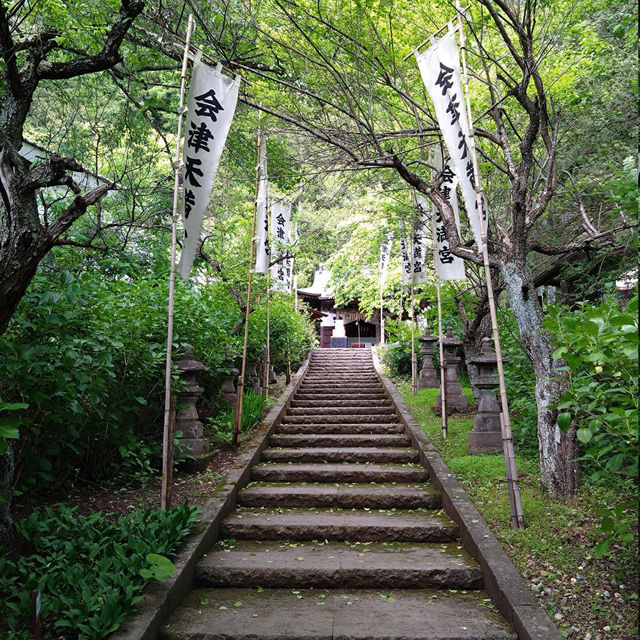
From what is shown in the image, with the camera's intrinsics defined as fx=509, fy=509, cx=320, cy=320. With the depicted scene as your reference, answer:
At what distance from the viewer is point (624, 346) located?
2410 mm

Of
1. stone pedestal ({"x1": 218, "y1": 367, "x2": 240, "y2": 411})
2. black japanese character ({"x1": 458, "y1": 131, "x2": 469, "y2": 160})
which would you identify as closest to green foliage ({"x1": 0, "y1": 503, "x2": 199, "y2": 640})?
stone pedestal ({"x1": 218, "y1": 367, "x2": 240, "y2": 411})

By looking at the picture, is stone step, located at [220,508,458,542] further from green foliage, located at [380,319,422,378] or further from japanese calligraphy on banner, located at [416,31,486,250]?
green foliage, located at [380,319,422,378]

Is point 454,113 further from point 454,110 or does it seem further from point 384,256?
point 384,256

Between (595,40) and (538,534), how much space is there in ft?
22.9

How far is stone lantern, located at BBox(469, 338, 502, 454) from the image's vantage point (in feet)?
23.0

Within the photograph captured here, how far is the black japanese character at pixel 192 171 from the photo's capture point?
17.0 ft

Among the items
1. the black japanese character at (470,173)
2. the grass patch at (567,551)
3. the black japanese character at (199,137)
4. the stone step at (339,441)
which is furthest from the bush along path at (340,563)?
the black japanese character at (199,137)

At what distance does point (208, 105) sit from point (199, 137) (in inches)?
14.0

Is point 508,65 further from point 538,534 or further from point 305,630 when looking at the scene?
point 305,630

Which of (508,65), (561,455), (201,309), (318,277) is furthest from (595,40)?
(318,277)

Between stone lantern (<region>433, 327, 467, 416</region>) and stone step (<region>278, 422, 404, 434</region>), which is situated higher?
stone lantern (<region>433, 327, 467, 416</region>)

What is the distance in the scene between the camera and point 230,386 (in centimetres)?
878

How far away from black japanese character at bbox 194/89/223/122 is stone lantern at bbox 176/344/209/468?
268cm

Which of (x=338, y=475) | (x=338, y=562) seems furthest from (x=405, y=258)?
(x=338, y=562)
